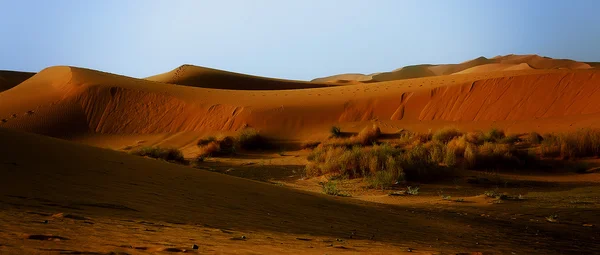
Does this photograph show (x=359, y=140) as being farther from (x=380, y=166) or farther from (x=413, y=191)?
(x=413, y=191)

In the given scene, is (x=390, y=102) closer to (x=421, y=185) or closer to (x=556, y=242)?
(x=421, y=185)

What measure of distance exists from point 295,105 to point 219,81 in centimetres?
4158

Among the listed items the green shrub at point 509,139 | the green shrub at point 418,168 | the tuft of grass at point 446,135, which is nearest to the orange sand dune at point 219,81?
the tuft of grass at point 446,135

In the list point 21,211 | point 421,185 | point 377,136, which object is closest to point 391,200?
point 421,185

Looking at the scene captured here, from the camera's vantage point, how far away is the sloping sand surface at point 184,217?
16.1 ft

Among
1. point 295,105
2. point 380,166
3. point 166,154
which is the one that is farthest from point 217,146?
point 380,166

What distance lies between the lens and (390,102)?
3125 centimetres

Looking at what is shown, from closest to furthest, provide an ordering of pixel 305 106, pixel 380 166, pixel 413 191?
pixel 413 191
pixel 380 166
pixel 305 106

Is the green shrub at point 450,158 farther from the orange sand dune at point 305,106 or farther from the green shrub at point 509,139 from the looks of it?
the orange sand dune at point 305,106

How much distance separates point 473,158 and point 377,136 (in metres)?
7.37

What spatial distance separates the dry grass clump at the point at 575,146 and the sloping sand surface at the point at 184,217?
1025cm

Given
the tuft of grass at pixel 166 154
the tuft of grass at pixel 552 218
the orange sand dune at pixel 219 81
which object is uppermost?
the orange sand dune at pixel 219 81

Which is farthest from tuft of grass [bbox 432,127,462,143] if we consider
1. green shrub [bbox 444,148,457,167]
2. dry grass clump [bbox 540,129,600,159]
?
green shrub [bbox 444,148,457,167]

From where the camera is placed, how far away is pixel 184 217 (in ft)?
21.8
